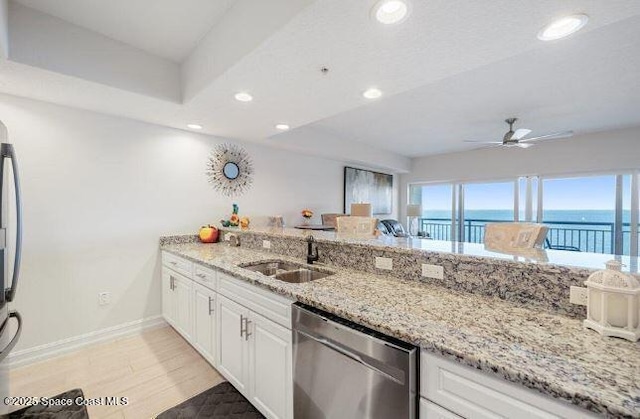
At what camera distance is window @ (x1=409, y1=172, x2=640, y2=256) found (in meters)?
4.54

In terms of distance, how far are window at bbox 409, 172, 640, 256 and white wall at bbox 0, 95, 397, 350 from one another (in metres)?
4.45

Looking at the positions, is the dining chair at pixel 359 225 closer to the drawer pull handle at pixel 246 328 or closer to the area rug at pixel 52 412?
the drawer pull handle at pixel 246 328

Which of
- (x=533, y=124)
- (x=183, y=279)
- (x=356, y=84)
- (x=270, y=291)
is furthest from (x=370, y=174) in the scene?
(x=270, y=291)

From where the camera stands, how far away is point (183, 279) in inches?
101

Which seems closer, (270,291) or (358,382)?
(358,382)

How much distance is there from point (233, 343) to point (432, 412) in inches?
54.3

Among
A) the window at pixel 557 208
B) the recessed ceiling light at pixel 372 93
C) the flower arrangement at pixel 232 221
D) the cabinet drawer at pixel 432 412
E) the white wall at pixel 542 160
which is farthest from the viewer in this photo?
the window at pixel 557 208

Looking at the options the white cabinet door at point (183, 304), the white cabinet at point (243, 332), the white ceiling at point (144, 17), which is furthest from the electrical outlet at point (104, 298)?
the white ceiling at point (144, 17)

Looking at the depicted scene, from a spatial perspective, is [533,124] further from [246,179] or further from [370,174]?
[246,179]

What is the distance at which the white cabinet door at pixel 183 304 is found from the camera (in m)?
2.46

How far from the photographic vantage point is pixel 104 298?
275 cm

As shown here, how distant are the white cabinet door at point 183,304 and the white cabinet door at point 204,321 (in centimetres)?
12

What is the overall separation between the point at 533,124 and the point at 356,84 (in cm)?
358

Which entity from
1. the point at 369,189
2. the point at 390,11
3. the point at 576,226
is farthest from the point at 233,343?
the point at 576,226
